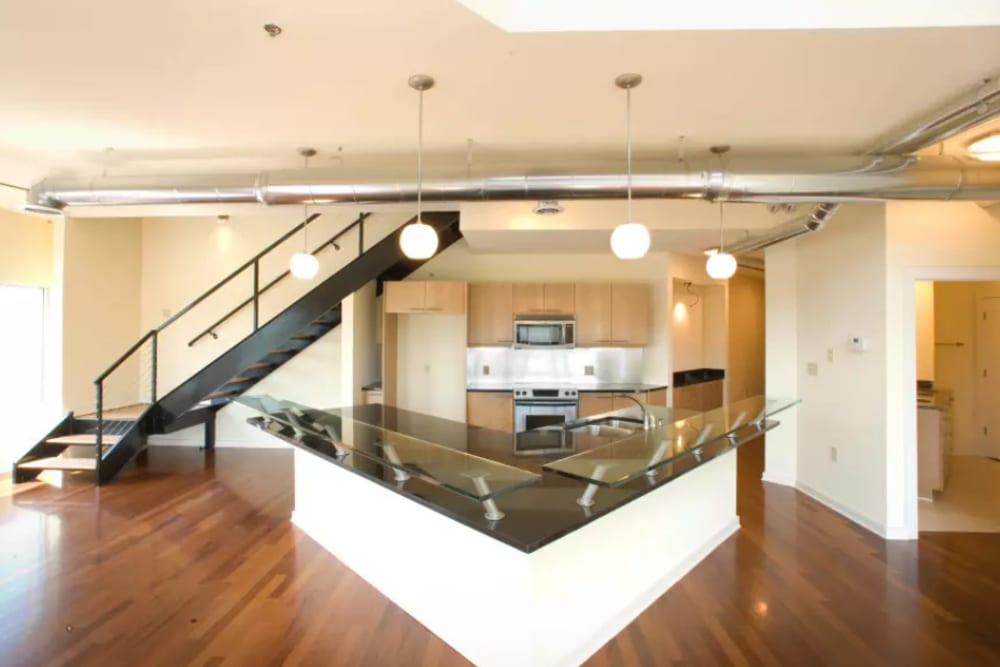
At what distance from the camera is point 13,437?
520cm

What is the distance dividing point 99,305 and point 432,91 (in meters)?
5.71

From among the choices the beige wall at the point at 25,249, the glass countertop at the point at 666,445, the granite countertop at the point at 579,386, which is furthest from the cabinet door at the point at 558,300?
the beige wall at the point at 25,249

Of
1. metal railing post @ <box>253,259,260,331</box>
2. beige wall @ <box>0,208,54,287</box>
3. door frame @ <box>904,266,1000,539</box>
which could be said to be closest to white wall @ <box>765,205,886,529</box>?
door frame @ <box>904,266,1000,539</box>

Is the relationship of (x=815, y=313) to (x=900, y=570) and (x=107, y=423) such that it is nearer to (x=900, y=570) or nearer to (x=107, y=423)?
(x=900, y=570)

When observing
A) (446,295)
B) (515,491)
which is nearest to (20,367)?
(446,295)

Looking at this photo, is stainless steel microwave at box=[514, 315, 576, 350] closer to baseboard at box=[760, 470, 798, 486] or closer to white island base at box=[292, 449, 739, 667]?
baseboard at box=[760, 470, 798, 486]

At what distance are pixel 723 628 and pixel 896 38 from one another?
9.40 ft

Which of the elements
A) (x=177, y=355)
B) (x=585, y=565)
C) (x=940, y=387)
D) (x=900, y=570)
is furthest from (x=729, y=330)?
(x=177, y=355)

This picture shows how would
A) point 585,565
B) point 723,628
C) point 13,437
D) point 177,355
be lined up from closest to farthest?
point 585,565
point 723,628
point 13,437
point 177,355

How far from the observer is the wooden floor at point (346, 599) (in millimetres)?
2248

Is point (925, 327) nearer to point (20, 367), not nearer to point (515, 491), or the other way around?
point (515, 491)

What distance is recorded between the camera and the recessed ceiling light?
9.91ft

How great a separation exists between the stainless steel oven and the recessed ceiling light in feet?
12.8

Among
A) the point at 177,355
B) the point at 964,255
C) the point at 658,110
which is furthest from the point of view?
the point at 177,355
